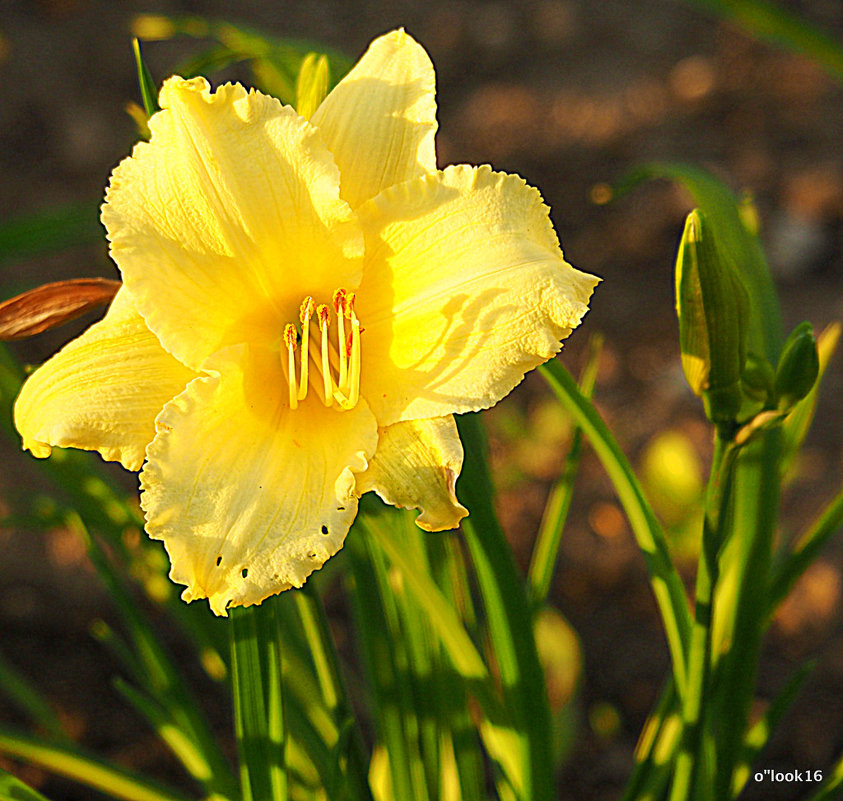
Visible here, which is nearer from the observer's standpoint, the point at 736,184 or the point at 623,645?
the point at 623,645

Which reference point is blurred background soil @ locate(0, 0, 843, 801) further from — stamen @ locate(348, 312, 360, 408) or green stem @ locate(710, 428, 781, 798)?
stamen @ locate(348, 312, 360, 408)

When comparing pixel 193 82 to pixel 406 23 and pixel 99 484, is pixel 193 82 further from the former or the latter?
pixel 406 23

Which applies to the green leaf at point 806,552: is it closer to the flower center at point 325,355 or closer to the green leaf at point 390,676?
the green leaf at point 390,676

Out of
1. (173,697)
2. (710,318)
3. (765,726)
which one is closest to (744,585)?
(765,726)

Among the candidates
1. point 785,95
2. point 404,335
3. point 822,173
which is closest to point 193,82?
point 404,335

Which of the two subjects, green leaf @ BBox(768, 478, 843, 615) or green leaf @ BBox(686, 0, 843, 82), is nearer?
green leaf @ BBox(768, 478, 843, 615)

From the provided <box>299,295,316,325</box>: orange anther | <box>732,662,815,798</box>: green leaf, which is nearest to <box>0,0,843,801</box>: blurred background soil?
<box>732,662,815,798</box>: green leaf
